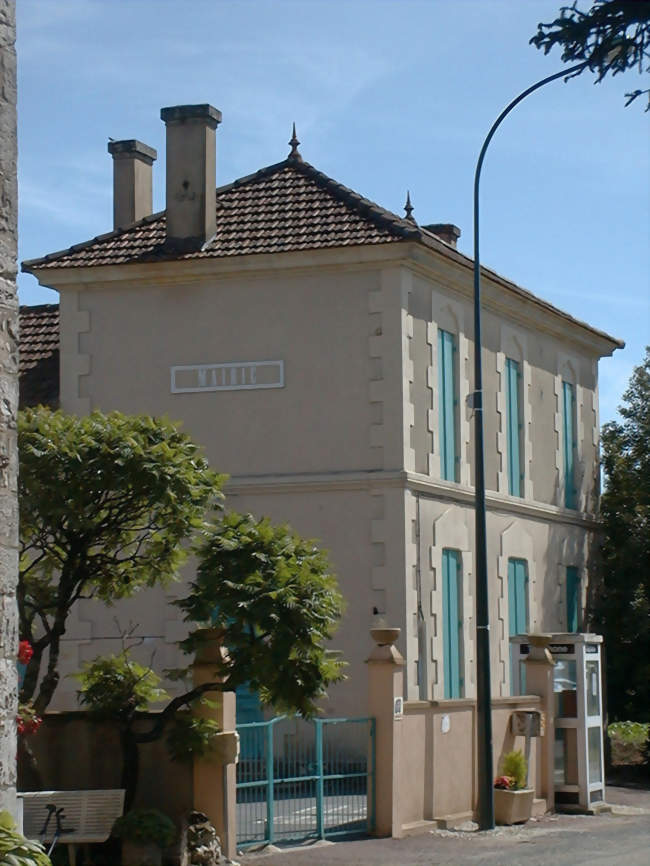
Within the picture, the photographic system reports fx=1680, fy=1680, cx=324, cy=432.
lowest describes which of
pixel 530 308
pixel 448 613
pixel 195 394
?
pixel 448 613

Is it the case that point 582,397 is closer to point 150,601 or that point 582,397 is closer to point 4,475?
point 150,601

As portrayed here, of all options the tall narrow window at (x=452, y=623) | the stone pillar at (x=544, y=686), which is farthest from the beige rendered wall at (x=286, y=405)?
the stone pillar at (x=544, y=686)

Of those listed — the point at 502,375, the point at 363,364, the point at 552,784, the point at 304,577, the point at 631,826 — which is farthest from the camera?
the point at 502,375

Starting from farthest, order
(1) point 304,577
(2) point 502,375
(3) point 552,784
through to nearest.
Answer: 1. (2) point 502,375
2. (3) point 552,784
3. (1) point 304,577

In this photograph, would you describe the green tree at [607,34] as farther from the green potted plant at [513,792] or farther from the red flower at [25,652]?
the green potted plant at [513,792]

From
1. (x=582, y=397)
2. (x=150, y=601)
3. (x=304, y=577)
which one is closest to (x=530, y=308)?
(x=582, y=397)

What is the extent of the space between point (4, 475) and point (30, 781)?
694 centimetres

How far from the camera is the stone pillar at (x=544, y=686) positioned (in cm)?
2217

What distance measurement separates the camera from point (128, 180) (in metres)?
29.8

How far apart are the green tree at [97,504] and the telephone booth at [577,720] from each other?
25.0ft

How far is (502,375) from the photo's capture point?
27.9 meters

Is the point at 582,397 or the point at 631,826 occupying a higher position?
the point at 582,397

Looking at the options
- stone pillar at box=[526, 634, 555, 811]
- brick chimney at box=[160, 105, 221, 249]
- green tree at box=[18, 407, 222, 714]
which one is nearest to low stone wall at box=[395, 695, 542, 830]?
stone pillar at box=[526, 634, 555, 811]

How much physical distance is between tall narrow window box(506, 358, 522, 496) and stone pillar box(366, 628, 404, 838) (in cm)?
1010
